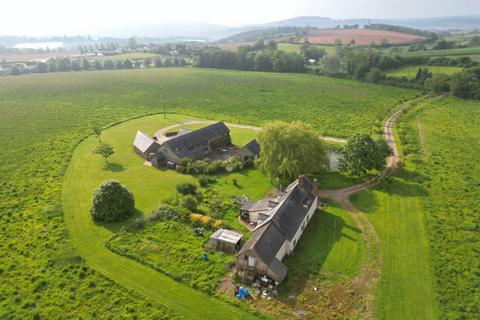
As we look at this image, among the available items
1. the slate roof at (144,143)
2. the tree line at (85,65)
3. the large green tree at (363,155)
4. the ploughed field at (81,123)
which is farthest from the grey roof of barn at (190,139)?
the tree line at (85,65)

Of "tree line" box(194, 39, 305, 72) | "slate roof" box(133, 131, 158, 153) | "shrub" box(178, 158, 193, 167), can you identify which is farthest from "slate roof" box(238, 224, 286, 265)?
"tree line" box(194, 39, 305, 72)

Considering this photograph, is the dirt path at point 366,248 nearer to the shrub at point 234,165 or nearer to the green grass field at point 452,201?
the green grass field at point 452,201

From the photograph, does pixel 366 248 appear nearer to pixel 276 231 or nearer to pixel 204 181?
pixel 276 231

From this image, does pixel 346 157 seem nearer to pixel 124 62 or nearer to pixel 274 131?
pixel 274 131

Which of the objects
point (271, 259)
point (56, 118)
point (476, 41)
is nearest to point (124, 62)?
point (56, 118)

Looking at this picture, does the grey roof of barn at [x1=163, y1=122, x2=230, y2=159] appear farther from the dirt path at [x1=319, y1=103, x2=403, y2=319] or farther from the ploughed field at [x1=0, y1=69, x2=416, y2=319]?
the dirt path at [x1=319, y1=103, x2=403, y2=319]
